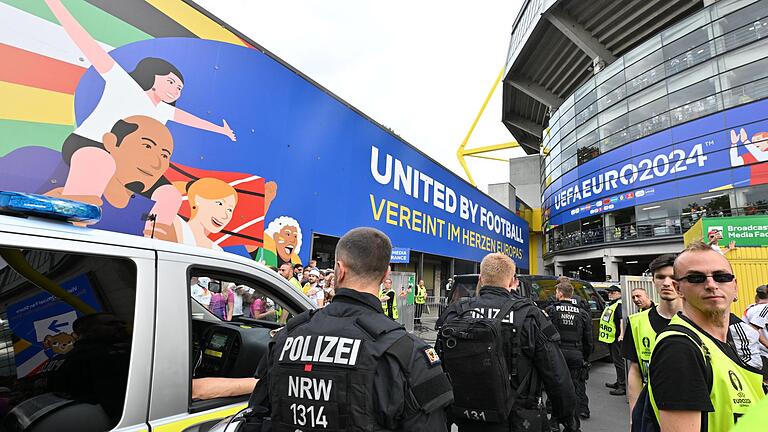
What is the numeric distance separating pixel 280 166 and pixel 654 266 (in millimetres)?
7128

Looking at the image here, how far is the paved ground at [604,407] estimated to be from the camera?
181 inches

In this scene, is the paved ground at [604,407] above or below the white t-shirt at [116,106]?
below

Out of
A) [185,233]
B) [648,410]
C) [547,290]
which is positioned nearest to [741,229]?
[547,290]

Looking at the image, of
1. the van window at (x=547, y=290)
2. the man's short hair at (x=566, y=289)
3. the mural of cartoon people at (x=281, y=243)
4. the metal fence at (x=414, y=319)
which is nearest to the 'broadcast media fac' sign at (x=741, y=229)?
the van window at (x=547, y=290)

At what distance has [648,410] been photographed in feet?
5.58

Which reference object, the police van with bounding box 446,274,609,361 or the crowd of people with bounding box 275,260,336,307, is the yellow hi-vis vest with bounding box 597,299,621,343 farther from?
the crowd of people with bounding box 275,260,336,307

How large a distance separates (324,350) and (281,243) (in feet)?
23.8

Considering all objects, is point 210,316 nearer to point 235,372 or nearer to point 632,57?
point 235,372

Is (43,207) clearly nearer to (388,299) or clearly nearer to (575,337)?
(575,337)

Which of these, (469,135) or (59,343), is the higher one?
(469,135)

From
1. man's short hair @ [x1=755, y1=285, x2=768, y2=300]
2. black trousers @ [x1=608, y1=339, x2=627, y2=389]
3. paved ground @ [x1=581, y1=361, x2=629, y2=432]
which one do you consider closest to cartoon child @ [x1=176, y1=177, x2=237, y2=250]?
paved ground @ [x1=581, y1=361, x2=629, y2=432]

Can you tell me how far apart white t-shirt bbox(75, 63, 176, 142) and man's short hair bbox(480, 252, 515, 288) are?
5576 millimetres

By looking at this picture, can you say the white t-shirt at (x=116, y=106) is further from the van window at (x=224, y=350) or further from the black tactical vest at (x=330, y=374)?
the black tactical vest at (x=330, y=374)

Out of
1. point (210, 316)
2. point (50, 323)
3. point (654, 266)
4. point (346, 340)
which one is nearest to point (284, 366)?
point (346, 340)
